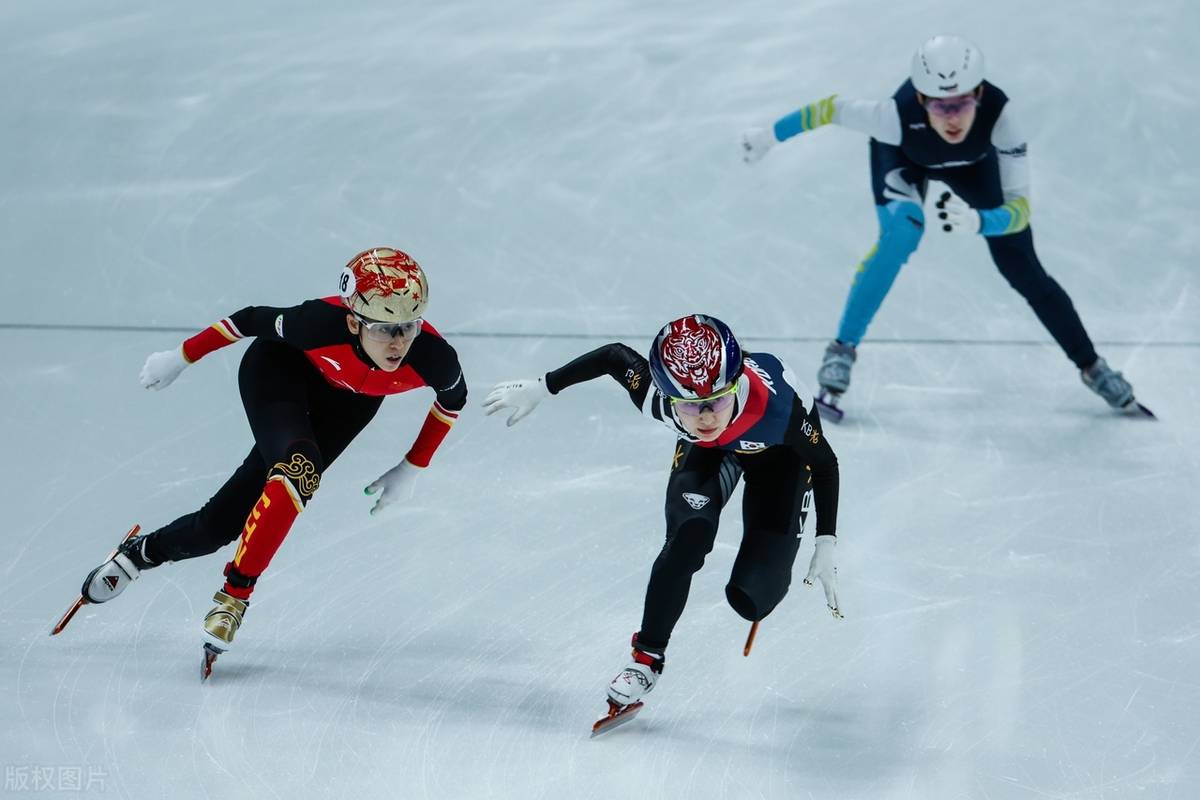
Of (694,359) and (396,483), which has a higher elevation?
(694,359)

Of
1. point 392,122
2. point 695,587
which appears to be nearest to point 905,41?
point 392,122

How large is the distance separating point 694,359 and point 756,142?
2466mm

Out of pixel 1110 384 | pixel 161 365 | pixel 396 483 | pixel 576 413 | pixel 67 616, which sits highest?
pixel 161 365

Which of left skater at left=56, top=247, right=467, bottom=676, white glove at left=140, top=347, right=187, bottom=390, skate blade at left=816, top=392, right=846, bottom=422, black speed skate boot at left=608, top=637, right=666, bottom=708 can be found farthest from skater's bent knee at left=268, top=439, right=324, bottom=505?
→ skate blade at left=816, top=392, right=846, bottom=422

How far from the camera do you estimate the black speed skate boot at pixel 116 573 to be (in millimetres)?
4449

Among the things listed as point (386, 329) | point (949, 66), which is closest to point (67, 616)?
point (386, 329)

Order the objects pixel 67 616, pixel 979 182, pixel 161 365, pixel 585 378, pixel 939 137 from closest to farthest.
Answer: pixel 585 378
pixel 161 365
pixel 67 616
pixel 939 137
pixel 979 182

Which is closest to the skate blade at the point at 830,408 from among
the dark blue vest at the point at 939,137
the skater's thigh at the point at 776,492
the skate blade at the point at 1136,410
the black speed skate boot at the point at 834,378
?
the black speed skate boot at the point at 834,378

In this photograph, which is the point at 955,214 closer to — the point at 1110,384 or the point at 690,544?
the point at 1110,384

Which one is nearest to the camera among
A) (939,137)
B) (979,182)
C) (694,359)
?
(694,359)

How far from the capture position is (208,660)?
429 cm

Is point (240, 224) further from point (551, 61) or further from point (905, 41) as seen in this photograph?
point (905, 41)

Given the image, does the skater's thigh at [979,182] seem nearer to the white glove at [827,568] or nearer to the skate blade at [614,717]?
the white glove at [827,568]

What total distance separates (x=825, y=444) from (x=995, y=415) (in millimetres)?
2197
